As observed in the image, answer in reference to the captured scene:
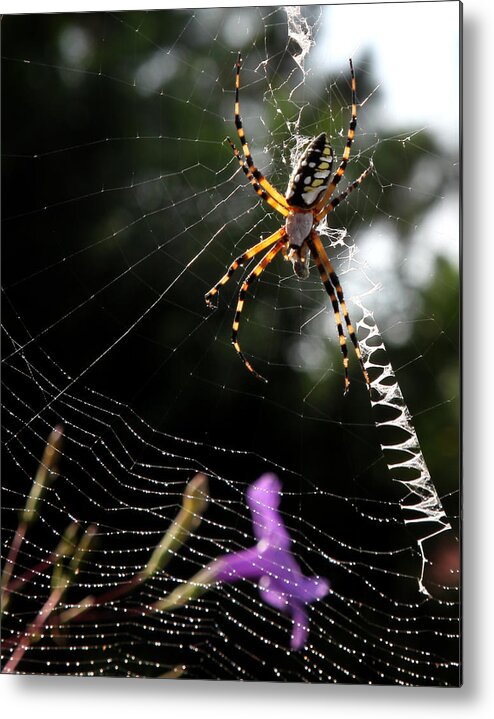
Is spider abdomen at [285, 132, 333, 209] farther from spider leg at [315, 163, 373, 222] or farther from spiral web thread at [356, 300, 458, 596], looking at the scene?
spiral web thread at [356, 300, 458, 596]

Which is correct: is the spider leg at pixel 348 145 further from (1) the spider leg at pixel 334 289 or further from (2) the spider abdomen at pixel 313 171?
(1) the spider leg at pixel 334 289

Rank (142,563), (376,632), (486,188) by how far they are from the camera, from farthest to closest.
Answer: (142,563)
(376,632)
(486,188)

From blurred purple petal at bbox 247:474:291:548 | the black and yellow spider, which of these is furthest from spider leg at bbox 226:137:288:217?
blurred purple petal at bbox 247:474:291:548

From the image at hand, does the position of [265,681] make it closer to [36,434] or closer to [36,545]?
[36,545]

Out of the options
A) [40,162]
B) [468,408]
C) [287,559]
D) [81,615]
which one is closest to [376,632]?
[287,559]

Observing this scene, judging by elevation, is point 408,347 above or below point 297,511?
above

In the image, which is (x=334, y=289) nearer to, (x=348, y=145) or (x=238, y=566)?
(x=348, y=145)

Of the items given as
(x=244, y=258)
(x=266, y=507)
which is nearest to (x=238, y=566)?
(x=266, y=507)

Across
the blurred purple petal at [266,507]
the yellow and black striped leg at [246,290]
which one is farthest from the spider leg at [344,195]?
the blurred purple petal at [266,507]
